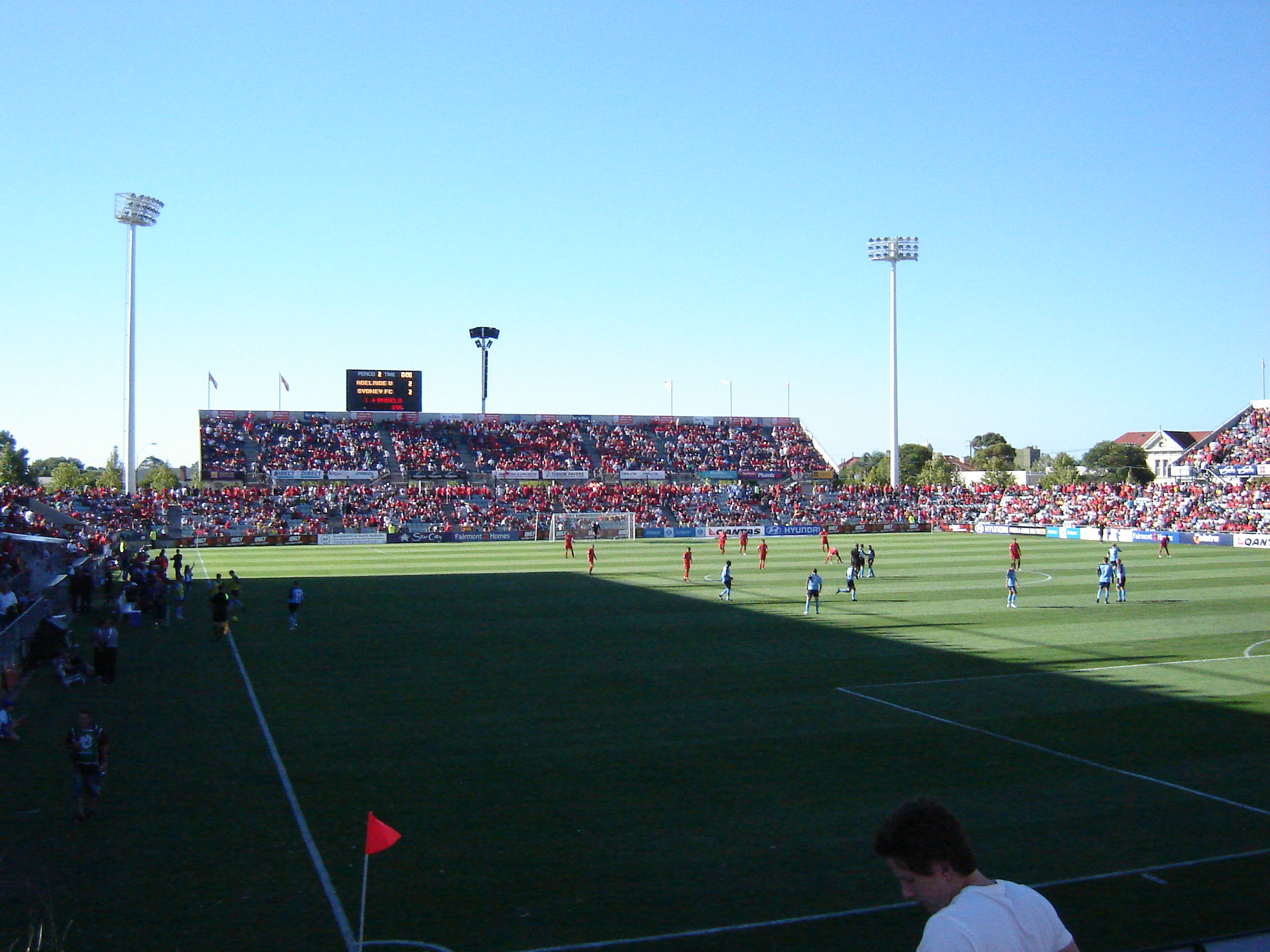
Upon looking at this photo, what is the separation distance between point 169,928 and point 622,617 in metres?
20.6

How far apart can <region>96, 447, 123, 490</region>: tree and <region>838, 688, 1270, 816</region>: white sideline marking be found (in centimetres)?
9860

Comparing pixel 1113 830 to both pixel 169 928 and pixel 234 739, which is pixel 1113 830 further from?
pixel 234 739

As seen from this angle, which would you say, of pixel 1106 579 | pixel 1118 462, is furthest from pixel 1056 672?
pixel 1118 462

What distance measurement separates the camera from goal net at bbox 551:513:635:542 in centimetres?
7062

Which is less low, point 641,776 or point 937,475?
point 937,475

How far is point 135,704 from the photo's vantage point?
60.3ft

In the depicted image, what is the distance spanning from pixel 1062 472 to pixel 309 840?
130 meters

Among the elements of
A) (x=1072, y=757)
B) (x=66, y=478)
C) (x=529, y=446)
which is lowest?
(x=1072, y=757)

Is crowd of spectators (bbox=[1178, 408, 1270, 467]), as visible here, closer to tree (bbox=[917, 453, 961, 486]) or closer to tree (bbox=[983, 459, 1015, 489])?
tree (bbox=[983, 459, 1015, 489])

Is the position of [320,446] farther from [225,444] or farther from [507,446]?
[507,446]

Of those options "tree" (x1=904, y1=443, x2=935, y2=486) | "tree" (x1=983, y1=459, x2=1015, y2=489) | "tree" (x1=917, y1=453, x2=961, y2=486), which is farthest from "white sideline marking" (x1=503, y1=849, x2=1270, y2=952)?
"tree" (x1=904, y1=443, x2=935, y2=486)

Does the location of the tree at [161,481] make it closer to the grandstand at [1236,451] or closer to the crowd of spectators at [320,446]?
the crowd of spectators at [320,446]

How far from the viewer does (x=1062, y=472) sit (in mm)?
127125

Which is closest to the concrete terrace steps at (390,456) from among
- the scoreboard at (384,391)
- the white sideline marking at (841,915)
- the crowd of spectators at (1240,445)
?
the scoreboard at (384,391)
